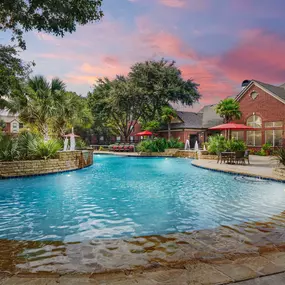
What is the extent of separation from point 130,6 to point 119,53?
4.28 metres


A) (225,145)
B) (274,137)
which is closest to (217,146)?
(225,145)

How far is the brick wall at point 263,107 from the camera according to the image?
2464cm

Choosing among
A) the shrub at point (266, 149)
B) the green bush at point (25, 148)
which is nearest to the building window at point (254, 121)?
the shrub at point (266, 149)

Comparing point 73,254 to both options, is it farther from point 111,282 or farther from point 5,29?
point 5,29

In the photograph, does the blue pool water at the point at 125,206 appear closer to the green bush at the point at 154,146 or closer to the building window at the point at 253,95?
the green bush at the point at 154,146

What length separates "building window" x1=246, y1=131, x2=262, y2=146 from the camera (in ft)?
86.4

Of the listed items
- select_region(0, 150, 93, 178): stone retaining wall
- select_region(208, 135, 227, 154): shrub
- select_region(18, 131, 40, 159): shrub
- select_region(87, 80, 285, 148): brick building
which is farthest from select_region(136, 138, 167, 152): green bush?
select_region(18, 131, 40, 159): shrub

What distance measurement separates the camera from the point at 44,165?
1253 centimetres

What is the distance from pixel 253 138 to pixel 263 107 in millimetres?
3343

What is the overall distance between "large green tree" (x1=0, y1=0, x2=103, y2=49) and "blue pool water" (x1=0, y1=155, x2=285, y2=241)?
5.29m

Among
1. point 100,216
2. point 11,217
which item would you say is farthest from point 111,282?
point 11,217

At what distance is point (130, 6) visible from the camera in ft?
39.2

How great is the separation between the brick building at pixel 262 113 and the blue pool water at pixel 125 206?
1697cm

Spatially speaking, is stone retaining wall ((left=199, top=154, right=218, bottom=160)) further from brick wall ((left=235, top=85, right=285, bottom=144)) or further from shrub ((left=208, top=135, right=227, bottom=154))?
brick wall ((left=235, top=85, right=285, bottom=144))
